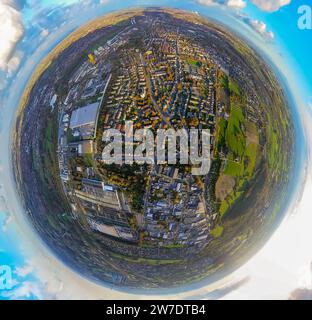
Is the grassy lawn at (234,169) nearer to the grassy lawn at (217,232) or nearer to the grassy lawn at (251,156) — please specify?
the grassy lawn at (251,156)

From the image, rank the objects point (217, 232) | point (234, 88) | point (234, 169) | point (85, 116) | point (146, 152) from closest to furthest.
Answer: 1. point (146, 152)
2. point (85, 116)
3. point (234, 169)
4. point (234, 88)
5. point (217, 232)

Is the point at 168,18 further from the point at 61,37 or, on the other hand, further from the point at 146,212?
the point at 146,212

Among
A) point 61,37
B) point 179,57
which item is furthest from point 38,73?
point 179,57

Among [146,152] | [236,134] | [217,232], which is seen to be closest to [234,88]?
[236,134]

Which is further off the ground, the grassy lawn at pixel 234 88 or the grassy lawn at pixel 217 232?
the grassy lawn at pixel 234 88

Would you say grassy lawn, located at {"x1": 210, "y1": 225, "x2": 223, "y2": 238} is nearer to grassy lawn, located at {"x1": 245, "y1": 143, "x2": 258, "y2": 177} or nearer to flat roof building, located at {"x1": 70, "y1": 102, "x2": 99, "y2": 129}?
grassy lawn, located at {"x1": 245, "y1": 143, "x2": 258, "y2": 177}

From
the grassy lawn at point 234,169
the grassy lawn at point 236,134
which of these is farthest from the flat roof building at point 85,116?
the grassy lawn at point 234,169

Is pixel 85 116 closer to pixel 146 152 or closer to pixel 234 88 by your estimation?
pixel 146 152

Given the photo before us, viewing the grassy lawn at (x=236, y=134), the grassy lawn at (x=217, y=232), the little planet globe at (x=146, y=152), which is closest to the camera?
the little planet globe at (x=146, y=152)

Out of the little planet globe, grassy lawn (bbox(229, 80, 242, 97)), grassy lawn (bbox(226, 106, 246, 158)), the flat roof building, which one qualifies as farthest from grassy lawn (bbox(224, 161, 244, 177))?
the flat roof building
